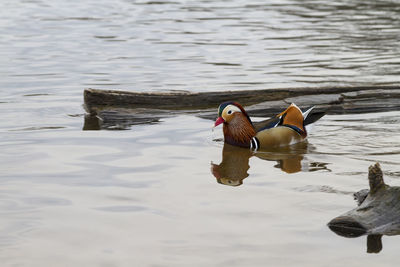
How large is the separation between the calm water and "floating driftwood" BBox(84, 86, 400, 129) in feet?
0.79

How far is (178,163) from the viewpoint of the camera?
10.4 metres

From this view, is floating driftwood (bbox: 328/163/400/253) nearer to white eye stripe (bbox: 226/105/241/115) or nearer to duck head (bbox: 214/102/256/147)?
duck head (bbox: 214/102/256/147)

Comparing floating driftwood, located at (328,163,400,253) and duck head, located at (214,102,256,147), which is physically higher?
duck head, located at (214,102,256,147)

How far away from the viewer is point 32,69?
18.2 metres

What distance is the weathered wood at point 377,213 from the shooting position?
7188mm

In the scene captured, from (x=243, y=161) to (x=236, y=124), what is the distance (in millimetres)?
723

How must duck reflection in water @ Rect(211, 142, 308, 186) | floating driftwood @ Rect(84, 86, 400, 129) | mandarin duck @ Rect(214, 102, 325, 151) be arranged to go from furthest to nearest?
floating driftwood @ Rect(84, 86, 400, 129) → mandarin duck @ Rect(214, 102, 325, 151) → duck reflection in water @ Rect(211, 142, 308, 186)

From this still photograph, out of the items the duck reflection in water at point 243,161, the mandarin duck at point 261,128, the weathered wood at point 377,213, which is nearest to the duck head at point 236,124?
the mandarin duck at point 261,128

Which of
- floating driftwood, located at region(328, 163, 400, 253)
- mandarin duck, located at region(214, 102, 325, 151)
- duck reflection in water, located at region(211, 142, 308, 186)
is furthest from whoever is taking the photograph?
mandarin duck, located at region(214, 102, 325, 151)

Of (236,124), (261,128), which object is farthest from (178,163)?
(261,128)

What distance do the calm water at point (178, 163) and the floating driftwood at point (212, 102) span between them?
24 centimetres

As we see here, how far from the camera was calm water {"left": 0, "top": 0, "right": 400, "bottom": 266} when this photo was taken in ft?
23.8

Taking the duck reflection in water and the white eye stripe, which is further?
the white eye stripe

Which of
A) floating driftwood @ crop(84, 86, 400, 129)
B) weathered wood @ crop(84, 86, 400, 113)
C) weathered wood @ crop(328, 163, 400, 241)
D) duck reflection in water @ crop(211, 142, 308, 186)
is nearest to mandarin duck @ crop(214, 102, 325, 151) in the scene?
duck reflection in water @ crop(211, 142, 308, 186)
